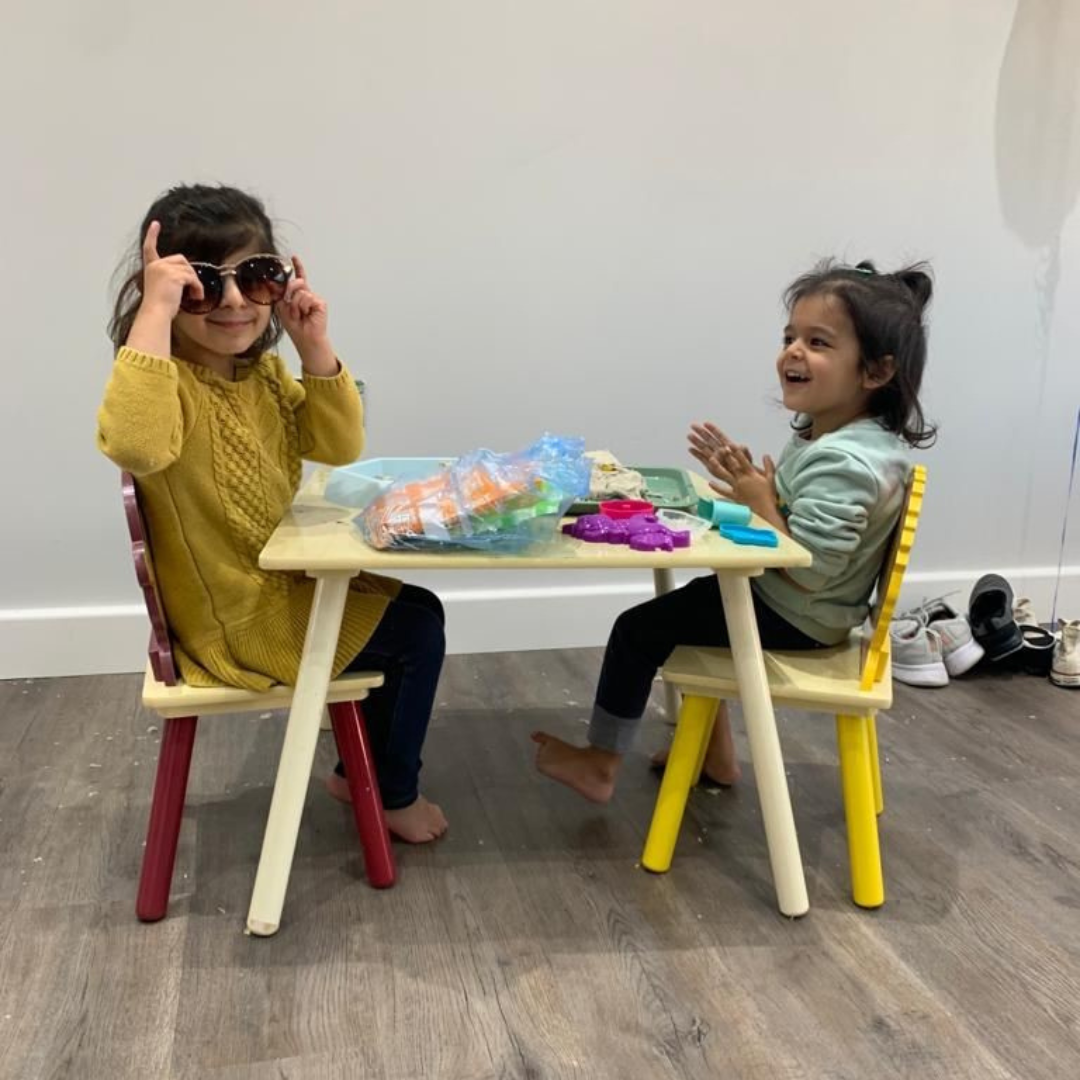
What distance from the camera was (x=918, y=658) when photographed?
2.30 meters

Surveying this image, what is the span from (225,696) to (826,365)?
968mm

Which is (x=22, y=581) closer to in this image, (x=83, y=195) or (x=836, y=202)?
(x=83, y=195)

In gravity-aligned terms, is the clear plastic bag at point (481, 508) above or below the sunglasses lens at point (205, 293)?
below

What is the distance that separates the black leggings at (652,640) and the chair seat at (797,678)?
0.04 m

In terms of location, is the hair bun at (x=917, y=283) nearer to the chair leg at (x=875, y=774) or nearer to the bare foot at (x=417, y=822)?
the chair leg at (x=875, y=774)

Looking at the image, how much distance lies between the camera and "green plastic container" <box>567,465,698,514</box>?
1.41m

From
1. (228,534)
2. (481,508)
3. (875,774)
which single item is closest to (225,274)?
(228,534)

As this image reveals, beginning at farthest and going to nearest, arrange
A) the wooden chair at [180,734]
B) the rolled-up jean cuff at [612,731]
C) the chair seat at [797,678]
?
1. the rolled-up jean cuff at [612,731]
2. the chair seat at [797,678]
3. the wooden chair at [180,734]

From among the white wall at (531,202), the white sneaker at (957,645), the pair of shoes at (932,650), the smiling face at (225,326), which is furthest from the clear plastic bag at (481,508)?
the white sneaker at (957,645)

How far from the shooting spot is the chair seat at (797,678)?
1.39 meters

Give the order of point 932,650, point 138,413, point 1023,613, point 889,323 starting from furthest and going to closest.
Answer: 1. point 1023,613
2. point 932,650
3. point 889,323
4. point 138,413

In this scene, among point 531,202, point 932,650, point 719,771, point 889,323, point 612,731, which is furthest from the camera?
point 932,650

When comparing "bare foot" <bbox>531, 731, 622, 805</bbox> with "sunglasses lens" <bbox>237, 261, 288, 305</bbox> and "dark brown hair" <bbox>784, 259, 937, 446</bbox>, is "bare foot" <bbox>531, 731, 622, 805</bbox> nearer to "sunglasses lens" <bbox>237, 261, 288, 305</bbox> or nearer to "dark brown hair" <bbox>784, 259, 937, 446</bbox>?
"dark brown hair" <bbox>784, 259, 937, 446</bbox>

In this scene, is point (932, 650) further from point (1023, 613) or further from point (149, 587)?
point (149, 587)
